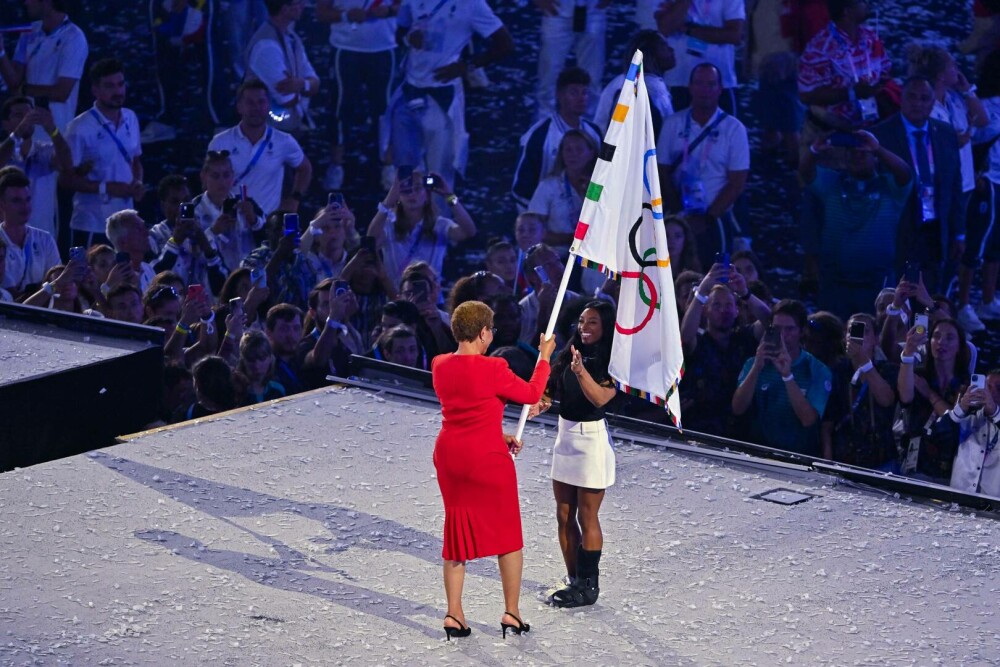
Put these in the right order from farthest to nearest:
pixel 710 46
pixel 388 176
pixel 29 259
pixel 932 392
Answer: pixel 388 176 < pixel 710 46 < pixel 29 259 < pixel 932 392

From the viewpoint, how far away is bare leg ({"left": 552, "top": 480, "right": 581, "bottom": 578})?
5.29 m

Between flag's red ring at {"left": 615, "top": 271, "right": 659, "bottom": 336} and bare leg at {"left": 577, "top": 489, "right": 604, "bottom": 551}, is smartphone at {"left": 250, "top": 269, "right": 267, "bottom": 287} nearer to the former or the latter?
flag's red ring at {"left": 615, "top": 271, "right": 659, "bottom": 336}

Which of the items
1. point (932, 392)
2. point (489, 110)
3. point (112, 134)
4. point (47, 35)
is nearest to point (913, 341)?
point (932, 392)

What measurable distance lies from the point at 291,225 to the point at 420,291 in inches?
50.2

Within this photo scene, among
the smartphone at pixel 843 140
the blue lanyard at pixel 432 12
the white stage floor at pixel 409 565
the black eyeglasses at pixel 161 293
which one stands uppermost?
the blue lanyard at pixel 432 12

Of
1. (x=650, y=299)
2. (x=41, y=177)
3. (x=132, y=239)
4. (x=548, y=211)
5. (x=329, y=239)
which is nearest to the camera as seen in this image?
(x=650, y=299)

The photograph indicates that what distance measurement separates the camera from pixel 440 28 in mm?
11680

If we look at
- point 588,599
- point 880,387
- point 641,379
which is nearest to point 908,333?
point 880,387

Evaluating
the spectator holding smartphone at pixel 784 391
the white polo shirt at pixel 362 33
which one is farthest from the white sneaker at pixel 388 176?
the spectator holding smartphone at pixel 784 391

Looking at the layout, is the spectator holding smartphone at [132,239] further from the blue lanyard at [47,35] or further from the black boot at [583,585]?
the black boot at [583,585]

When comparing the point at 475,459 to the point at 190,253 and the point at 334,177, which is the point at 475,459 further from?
the point at 334,177

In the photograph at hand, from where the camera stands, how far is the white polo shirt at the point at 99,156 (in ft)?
36.9

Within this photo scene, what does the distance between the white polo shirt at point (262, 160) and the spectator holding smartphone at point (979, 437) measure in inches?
227

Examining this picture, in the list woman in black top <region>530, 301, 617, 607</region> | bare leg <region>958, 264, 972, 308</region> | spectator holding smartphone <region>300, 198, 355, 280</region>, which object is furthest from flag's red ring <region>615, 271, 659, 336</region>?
bare leg <region>958, 264, 972, 308</region>
